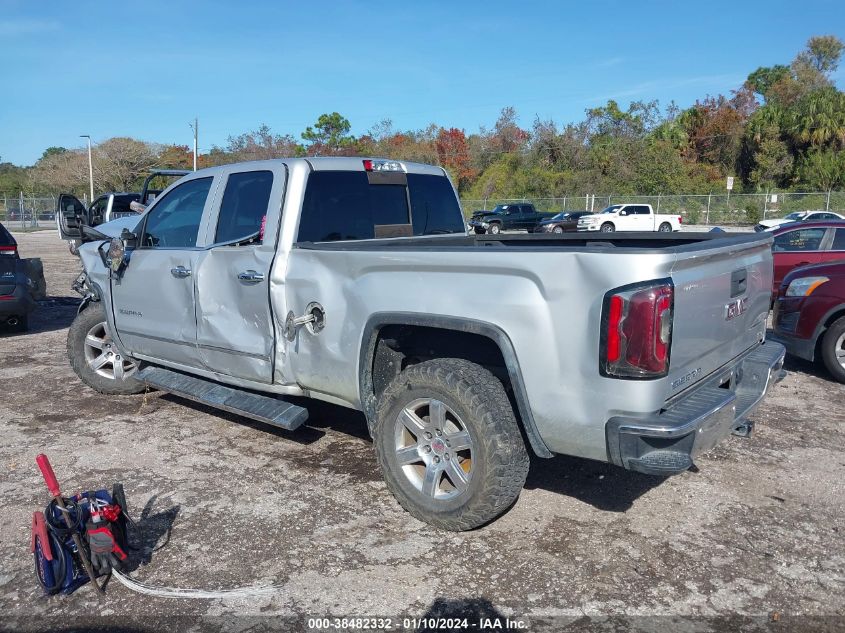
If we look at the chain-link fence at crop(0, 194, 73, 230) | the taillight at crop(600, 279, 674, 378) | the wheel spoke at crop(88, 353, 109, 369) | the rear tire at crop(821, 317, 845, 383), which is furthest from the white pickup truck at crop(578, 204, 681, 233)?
the chain-link fence at crop(0, 194, 73, 230)

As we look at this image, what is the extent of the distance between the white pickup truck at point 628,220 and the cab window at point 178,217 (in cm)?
3143

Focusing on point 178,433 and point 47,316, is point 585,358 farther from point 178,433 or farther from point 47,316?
→ point 47,316

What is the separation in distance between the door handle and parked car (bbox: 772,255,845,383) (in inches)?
211

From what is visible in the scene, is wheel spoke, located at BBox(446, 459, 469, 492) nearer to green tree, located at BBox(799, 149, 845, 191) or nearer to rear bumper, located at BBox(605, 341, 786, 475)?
rear bumper, located at BBox(605, 341, 786, 475)

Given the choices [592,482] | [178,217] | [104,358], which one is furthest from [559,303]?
[104,358]

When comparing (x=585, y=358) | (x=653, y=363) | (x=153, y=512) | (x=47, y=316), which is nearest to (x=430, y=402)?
(x=585, y=358)

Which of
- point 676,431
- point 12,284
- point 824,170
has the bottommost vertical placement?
point 676,431

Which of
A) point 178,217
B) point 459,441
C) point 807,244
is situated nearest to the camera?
point 459,441

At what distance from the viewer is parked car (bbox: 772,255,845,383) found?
6793 mm

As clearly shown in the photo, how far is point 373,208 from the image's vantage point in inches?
201

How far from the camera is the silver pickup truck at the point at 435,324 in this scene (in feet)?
10.3

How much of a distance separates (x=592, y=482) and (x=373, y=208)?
241cm

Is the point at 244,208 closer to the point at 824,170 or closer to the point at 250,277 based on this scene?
the point at 250,277

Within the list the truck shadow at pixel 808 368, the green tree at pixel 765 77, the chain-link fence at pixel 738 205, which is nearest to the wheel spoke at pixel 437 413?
the truck shadow at pixel 808 368
